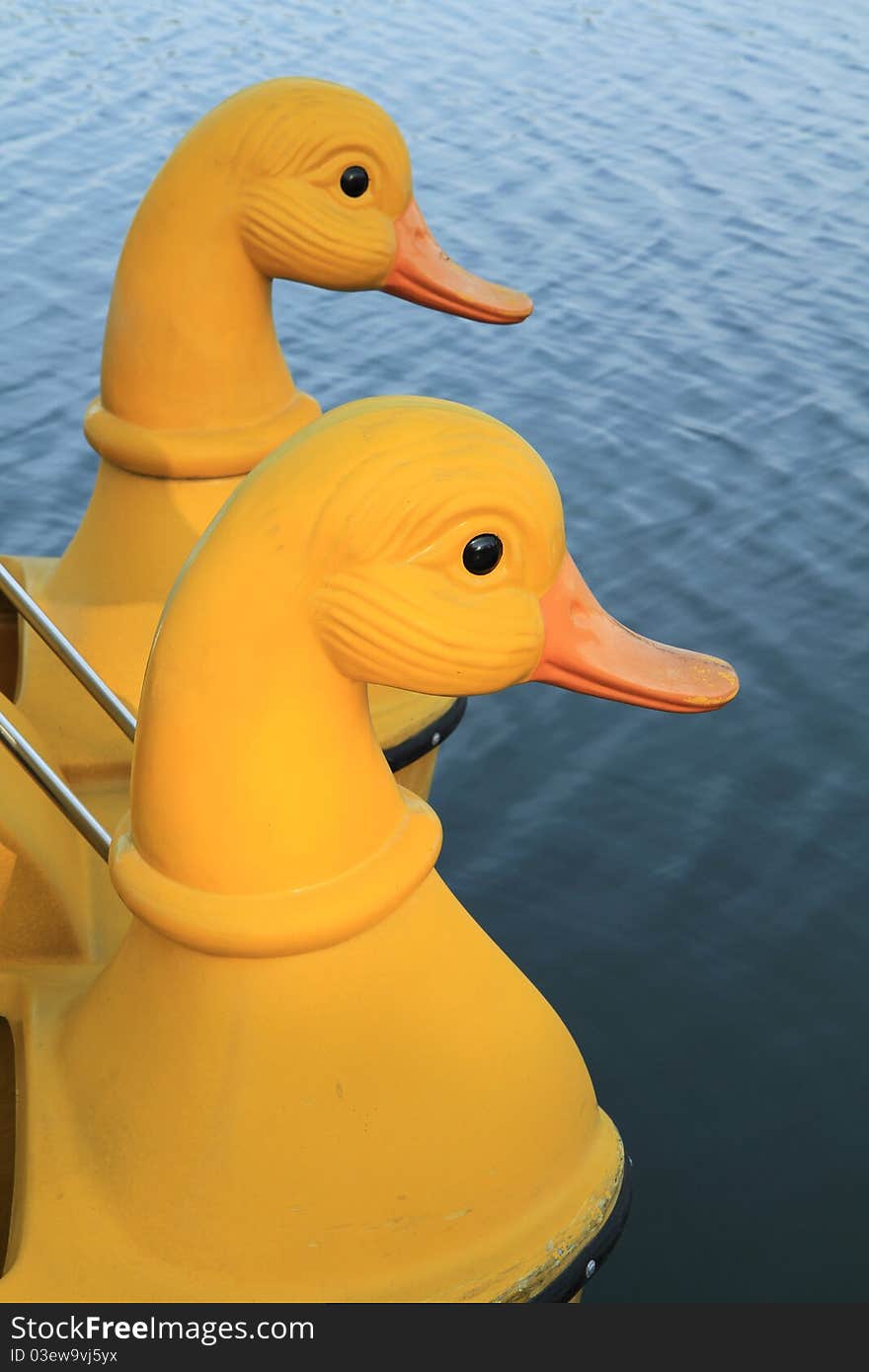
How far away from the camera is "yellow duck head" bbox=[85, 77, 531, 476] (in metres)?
2.88

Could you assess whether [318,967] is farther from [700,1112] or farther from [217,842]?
[700,1112]

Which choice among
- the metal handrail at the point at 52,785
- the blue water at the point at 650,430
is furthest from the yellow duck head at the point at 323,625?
the blue water at the point at 650,430

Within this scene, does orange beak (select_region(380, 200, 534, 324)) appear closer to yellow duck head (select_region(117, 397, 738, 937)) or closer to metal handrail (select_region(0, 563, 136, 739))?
metal handrail (select_region(0, 563, 136, 739))

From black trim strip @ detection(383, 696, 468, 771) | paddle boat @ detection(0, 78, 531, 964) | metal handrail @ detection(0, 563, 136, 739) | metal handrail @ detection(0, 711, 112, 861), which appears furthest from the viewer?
black trim strip @ detection(383, 696, 468, 771)

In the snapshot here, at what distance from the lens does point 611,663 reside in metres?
2.03

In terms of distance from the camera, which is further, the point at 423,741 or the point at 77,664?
the point at 423,741

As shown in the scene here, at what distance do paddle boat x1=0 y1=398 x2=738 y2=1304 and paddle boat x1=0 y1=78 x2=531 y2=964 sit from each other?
0.92m

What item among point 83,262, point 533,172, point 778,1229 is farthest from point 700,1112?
point 533,172

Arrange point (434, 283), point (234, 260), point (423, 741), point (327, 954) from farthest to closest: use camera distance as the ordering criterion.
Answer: point (434, 283) < point (423, 741) < point (234, 260) < point (327, 954)

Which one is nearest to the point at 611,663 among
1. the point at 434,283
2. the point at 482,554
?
the point at 482,554

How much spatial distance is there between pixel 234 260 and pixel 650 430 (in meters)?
Answer: 3.42

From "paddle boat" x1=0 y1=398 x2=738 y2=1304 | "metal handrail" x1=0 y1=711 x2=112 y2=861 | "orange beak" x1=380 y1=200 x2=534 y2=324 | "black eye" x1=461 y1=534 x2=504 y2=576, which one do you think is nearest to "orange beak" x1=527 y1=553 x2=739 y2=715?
"paddle boat" x1=0 y1=398 x2=738 y2=1304

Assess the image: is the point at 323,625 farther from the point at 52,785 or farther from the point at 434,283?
the point at 434,283

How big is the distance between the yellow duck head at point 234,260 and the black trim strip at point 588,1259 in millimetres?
1436
